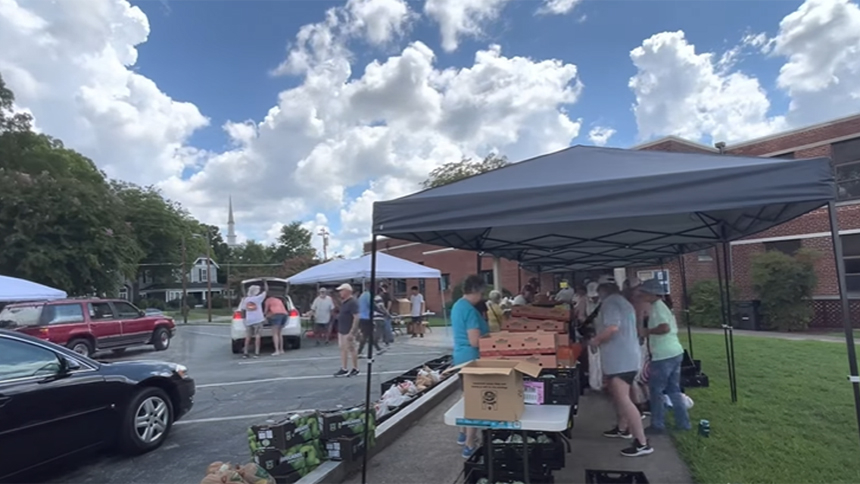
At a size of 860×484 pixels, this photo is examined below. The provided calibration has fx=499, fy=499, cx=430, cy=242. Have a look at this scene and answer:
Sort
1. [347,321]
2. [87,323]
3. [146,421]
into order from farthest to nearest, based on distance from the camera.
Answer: [87,323] → [347,321] → [146,421]

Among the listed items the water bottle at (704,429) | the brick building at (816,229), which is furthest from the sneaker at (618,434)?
the brick building at (816,229)

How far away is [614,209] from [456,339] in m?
1.93

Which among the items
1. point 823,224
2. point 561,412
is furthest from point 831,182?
point 823,224

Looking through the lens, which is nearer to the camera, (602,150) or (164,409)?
(602,150)

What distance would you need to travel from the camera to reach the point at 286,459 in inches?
157

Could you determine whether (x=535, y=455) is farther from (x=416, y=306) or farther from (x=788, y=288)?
(x=788, y=288)

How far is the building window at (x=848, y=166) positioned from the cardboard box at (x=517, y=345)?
19937 millimetres

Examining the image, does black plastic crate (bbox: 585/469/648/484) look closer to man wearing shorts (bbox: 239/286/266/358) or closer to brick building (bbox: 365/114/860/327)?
man wearing shorts (bbox: 239/286/266/358)

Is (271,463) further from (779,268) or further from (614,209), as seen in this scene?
(779,268)

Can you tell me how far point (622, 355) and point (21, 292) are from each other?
1298cm

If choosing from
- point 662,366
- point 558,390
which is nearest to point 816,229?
point 662,366

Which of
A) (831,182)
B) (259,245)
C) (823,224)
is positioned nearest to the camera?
(831,182)

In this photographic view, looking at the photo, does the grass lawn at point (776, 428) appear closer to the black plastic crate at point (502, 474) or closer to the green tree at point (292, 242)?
the black plastic crate at point (502, 474)

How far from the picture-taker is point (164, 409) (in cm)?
537
